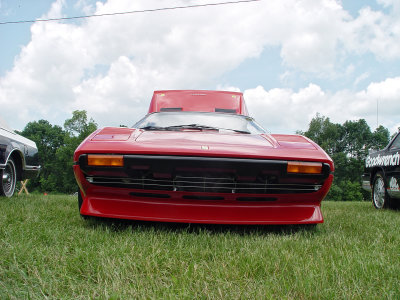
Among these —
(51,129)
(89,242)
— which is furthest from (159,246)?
(51,129)

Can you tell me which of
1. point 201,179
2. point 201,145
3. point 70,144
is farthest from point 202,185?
point 70,144

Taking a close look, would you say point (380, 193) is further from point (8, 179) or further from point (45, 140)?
point (45, 140)

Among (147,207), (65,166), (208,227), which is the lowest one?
(65,166)

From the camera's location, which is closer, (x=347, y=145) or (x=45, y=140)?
(x=347, y=145)

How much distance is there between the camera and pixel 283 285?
4.35 ft

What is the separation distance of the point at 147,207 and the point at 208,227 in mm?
536

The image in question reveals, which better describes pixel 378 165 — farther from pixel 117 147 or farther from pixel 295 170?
pixel 117 147

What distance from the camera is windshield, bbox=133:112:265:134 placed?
3.14m

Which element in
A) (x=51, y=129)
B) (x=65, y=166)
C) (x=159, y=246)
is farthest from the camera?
(x=51, y=129)

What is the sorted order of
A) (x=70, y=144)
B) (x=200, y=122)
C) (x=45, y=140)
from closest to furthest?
(x=200, y=122), (x=70, y=144), (x=45, y=140)

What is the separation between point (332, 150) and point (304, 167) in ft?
142

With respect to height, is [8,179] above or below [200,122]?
below

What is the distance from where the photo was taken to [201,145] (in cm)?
232

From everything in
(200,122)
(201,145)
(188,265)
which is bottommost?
(188,265)
